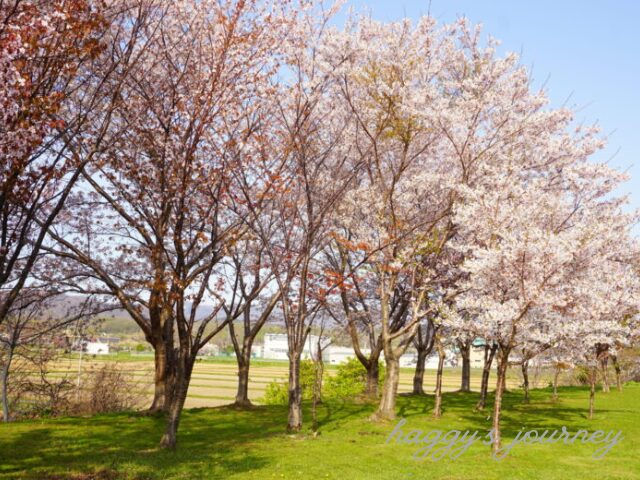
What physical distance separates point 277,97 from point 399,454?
10211 mm

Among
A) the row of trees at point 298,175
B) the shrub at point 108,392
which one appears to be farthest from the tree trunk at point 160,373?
the shrub at point 108,392

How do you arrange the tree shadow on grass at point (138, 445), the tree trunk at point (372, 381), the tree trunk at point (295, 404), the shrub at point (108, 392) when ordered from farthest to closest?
the tree trunk at point (372, 381), the shrub at point (108, 392), the tree trunk at point (295, 404), the tree shadow on grass at point (138, 445)

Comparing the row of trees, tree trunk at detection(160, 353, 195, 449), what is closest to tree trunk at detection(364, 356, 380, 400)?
the row of trees

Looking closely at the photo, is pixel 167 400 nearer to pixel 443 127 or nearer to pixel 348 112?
pixel 348 112

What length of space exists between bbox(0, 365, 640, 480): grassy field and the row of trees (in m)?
1.42

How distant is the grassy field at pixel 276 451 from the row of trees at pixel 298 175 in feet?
4.65

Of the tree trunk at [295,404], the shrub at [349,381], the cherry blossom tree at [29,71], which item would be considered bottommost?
the shrub at [349,381]

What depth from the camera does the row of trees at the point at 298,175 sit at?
1223 cm

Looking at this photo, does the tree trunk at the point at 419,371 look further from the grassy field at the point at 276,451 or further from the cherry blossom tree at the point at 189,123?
the cherry blossom tree at the point at 189,123

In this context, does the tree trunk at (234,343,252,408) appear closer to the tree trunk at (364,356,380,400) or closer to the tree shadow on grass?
the tree shadow on grass

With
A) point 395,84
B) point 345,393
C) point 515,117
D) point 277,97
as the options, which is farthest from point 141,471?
point 345,393

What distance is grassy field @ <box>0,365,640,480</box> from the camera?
11484 mm

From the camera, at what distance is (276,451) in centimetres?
1385

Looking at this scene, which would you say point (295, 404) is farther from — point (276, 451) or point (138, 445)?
point (138, 445)
